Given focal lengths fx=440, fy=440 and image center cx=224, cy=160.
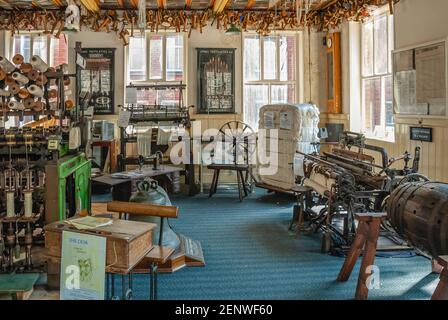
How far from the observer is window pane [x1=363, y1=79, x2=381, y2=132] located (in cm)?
718

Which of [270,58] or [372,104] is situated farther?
[270,58]

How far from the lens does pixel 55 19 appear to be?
8.05m

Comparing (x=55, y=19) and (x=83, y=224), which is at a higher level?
(x=55, y=19)

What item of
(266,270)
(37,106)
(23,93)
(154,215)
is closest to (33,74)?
(23,93)

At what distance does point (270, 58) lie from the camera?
8.78 metres

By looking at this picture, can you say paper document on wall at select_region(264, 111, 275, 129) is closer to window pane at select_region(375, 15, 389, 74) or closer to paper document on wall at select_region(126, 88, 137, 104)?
window pane at select_region(375, 15, 389, 74)

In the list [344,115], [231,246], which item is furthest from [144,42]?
[231,246]

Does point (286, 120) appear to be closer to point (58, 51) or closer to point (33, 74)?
point (33, 74)

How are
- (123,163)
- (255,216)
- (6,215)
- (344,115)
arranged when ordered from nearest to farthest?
(6,215)
(255,216)
(123,163)
(344,115)

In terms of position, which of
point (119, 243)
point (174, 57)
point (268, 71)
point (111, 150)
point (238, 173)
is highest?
point (174, 57)

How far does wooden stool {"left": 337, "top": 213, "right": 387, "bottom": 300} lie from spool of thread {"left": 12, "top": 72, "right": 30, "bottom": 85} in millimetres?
3305

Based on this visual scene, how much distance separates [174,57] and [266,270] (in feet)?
18.3

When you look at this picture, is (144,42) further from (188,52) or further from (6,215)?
(6,215)

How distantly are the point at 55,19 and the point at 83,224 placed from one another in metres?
6.84
